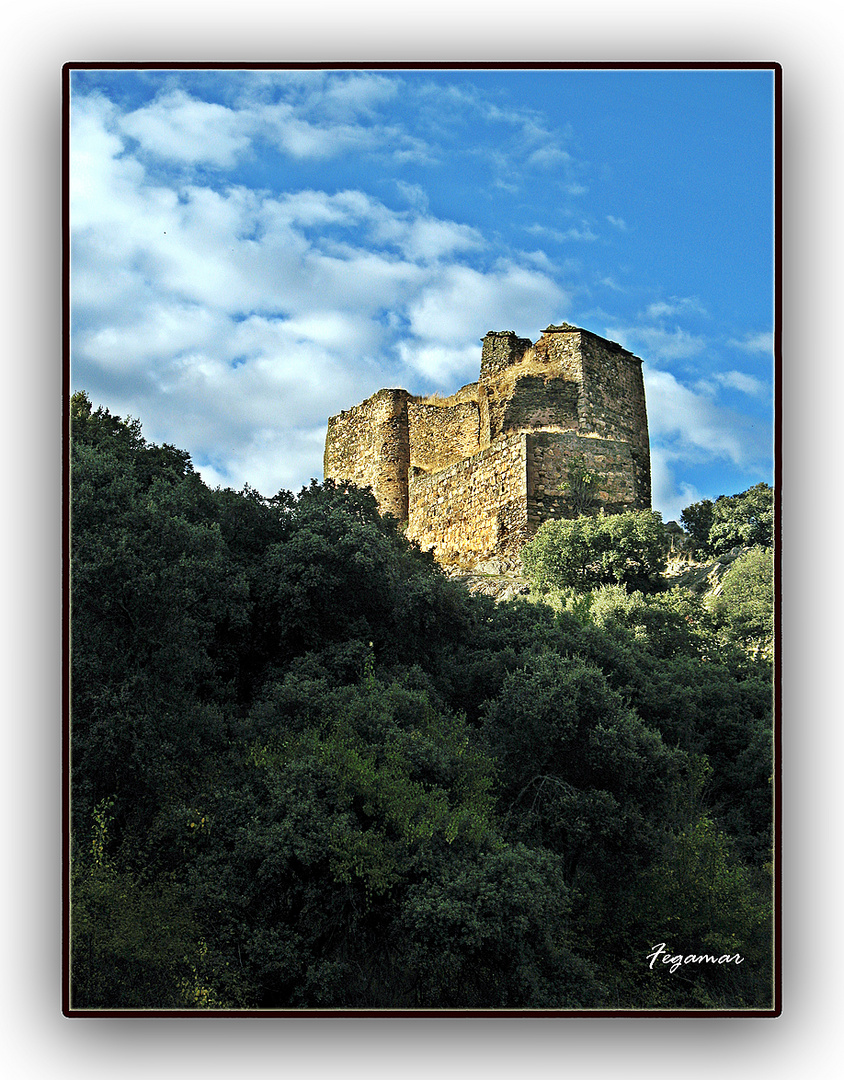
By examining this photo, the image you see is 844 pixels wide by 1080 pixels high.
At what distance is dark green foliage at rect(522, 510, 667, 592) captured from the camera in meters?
13.0

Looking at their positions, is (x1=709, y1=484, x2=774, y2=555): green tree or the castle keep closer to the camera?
(x1=709, y1=484, x2=774, y2=555): green tree

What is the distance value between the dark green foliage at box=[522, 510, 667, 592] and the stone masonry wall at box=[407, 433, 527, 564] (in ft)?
3.59

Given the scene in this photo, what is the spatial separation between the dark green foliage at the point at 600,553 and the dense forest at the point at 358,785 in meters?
4.67

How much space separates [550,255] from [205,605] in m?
3.74

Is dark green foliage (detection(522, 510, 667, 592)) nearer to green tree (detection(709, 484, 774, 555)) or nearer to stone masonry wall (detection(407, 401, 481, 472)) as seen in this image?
green tree (detection(709, 484, 774, 555))

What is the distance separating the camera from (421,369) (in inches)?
314

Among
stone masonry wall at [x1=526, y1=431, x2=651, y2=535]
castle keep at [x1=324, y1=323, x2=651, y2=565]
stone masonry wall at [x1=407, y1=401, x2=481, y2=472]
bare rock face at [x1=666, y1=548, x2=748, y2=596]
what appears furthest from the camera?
stone masonry wall at [x1=407, y1=401, x2=481, y2=472]

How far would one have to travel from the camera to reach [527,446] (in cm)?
1521

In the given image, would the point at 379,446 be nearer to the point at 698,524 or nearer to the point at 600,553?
the point at 600,553

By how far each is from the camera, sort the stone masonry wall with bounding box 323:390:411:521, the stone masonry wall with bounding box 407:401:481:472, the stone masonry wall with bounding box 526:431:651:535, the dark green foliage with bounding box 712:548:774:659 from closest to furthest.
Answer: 1. the dark green foliage with bounding box 712:548:774:659
2. the stone masonry wall with bounding box 526:431:651:535
3. the stone masonry wall with bounding box 407:401:481:472
4. the stone masonry wall with bounding box 323:390:411:521

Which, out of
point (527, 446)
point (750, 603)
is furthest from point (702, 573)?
point (527, 446)

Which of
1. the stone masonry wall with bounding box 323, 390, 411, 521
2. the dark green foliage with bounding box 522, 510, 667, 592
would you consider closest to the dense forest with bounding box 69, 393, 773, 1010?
the dark green foliage with bounding box 522, 510, 667, 592

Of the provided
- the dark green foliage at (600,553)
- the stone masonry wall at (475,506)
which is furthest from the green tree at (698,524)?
the stone masonry wall at (475,506)

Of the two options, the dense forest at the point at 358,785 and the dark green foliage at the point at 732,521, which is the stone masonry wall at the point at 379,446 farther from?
the dense forest at the point at 358,785
